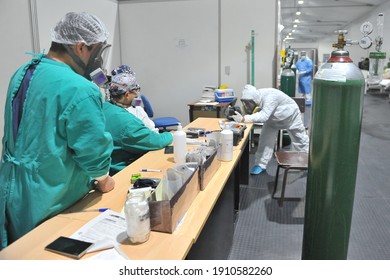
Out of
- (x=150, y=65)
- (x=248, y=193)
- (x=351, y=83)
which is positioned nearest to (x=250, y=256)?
(x=248, y=193)

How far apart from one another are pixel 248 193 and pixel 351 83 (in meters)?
2.08

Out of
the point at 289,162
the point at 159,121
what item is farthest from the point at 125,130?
the point at 159,121

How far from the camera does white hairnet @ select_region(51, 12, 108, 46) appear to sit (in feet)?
4.56

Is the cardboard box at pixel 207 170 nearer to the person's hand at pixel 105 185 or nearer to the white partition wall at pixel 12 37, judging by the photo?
the person's hand at pixel 105 185

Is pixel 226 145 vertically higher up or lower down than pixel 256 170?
higher up

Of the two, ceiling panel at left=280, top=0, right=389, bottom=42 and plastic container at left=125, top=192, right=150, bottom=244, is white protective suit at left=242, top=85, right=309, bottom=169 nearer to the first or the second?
plastic container at left=125, top=192, right=150, bottom=244

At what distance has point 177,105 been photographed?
5535 millimetres

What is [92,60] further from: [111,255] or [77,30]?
[111,255]

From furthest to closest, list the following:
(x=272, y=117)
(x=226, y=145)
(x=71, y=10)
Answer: (x=71, y=10) < (x=272, y=117) < (x=226, y=145)

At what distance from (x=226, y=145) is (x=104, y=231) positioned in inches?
42.0

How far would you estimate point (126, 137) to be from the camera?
2.16 metres

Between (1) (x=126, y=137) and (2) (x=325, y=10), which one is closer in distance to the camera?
(1) (x=126, y=137)

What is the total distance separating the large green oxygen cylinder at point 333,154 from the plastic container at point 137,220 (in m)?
0.85

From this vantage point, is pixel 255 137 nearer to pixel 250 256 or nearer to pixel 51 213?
pixel 250 256
